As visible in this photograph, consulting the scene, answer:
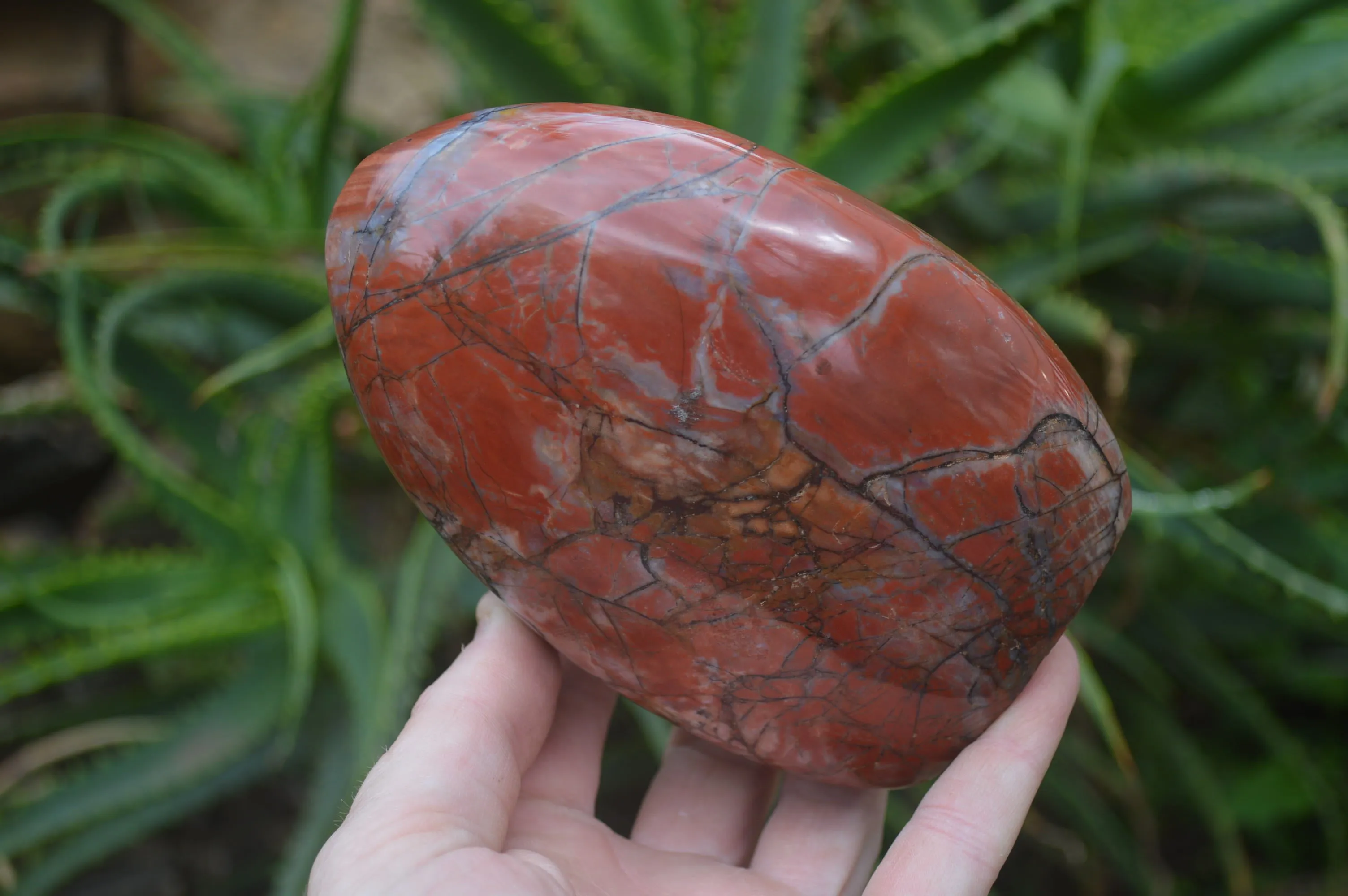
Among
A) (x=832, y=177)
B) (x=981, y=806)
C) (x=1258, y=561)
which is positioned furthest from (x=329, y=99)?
(x=1258, y=561)

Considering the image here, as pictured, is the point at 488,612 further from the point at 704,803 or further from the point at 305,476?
the point at 305,476

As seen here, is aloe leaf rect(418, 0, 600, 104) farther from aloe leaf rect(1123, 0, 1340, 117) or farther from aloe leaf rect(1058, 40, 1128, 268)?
aloe leaf rect(1123, 0, 1340, 117)

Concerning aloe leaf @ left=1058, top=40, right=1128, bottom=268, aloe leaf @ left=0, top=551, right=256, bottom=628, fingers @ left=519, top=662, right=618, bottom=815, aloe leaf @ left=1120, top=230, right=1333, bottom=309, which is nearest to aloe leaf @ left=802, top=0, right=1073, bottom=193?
aloe leaf @ left=1058, top=40, right=1128, bottom=268

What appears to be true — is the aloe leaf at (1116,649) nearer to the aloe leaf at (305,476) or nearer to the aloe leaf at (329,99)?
the aloe leaf at (305,476)

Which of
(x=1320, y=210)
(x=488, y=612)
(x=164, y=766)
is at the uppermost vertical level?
(x=1320, y=210)

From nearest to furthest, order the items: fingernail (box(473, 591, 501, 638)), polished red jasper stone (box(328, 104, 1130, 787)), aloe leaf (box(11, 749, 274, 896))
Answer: polished red jasper stone (box(328, 104, 1130, 787)) → fingernail (box(473, 591, 501, 638)) → aloe leaf (box(11, 749, 274, 896))

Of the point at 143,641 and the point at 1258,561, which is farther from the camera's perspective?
the point at 143,641

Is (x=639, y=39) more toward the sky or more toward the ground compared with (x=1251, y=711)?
more toward the sky
